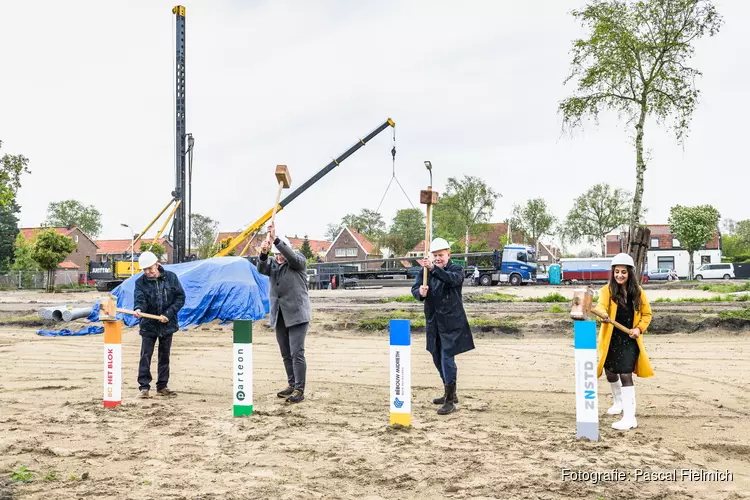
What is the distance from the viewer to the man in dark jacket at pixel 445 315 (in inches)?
287

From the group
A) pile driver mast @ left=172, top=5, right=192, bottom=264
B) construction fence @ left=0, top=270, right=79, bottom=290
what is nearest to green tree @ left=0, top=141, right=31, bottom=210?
pile driver mast @ left=172, top=5, right=192, bottom=264

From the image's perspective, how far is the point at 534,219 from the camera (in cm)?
7794

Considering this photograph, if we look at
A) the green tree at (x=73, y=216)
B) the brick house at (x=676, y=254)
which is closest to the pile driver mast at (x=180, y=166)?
the brick house at (x=676, y=254)

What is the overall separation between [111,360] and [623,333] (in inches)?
228

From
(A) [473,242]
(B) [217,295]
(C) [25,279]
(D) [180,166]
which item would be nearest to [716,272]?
(A) [473,242]

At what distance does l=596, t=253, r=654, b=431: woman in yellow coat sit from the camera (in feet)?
21.7

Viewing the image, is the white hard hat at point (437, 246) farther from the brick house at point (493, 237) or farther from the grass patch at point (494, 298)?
the brick house at point (493, 237)

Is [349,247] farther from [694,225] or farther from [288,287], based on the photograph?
[288,287]

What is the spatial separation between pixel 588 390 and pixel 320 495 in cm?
282

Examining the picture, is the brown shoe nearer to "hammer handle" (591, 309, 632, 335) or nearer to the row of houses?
"hammer handle" (591, 309, 632, 335)

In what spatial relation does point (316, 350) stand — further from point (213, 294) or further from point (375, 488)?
point (375, 488)

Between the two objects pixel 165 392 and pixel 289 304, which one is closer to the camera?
pixel 289 304

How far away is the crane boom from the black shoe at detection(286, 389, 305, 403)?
20786 mm

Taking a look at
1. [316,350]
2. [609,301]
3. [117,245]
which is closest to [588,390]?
[609,301]
